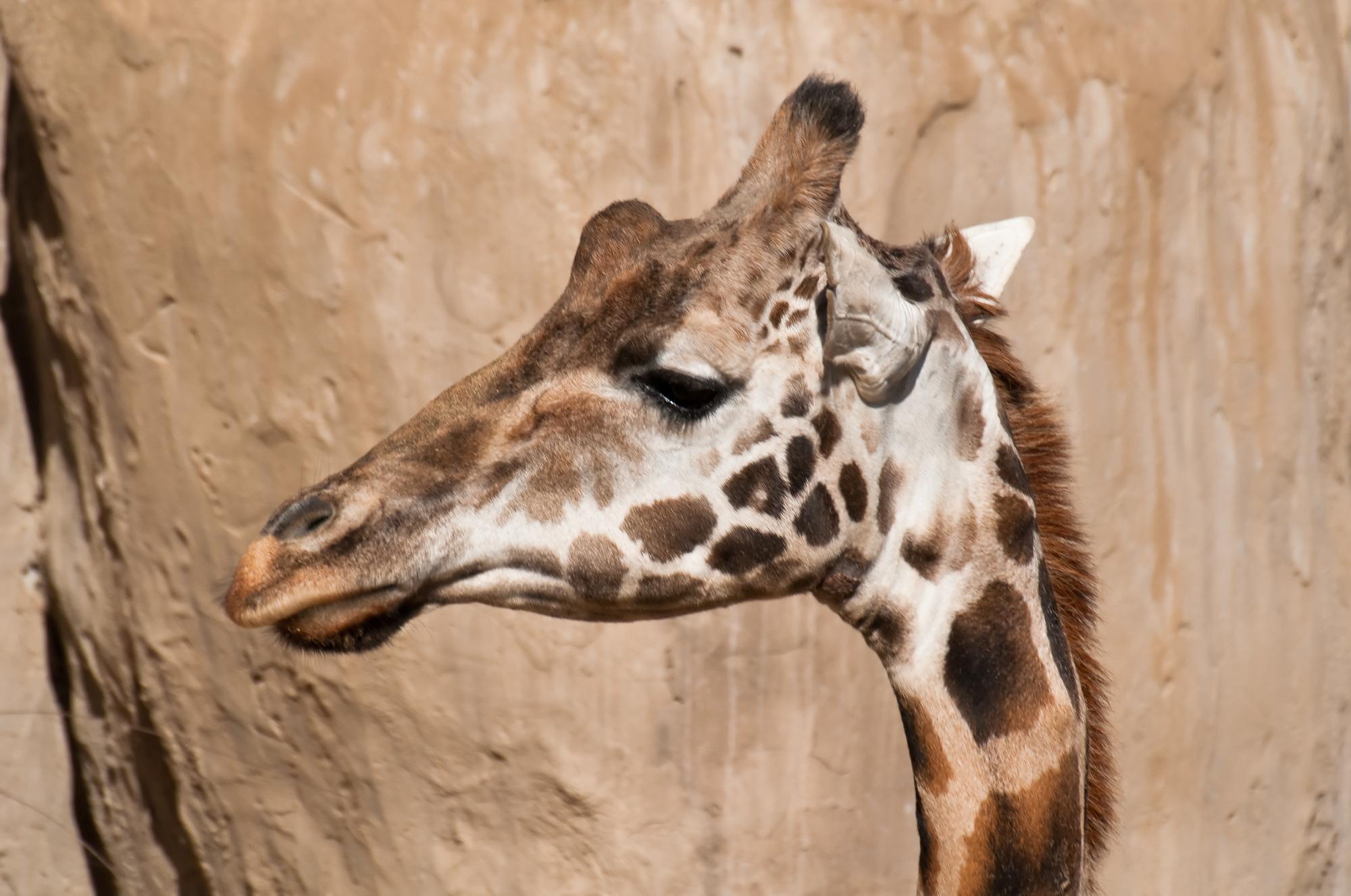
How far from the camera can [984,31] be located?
3754mm

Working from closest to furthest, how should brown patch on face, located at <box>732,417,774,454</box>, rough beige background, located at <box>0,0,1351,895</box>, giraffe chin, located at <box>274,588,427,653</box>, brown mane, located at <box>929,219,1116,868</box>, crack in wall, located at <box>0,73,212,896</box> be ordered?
giraffe chin, located at <box>274,588,427,653</box> < brown patch on face, located at <box>732,417,774,454</box> < brown mane, located at <box>929,219,1116,868</box> < rough beige background, located at <box>0,0,1351,895</box> < crack in wall, located at <box>0,73,212,896</box>

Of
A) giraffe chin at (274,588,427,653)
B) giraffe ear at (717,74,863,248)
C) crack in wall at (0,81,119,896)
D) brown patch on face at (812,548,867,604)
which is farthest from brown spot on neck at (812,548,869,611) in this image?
crack in wall at (0,81,119,896)

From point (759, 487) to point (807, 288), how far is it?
292mm

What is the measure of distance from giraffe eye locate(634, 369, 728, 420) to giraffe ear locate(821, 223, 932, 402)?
170 mm

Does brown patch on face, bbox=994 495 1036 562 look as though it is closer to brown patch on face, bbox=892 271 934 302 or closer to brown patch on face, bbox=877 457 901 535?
brown patch on face, bbox=877 457 901 535

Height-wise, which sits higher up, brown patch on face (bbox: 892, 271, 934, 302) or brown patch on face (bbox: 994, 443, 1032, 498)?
brown patch on face (bbox: 892, 271, 934, 302)

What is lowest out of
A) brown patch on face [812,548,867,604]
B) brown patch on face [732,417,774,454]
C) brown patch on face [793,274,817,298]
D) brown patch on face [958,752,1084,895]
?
brown patch on face [958,752,1084,895]

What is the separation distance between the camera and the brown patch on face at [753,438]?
2.05 metres

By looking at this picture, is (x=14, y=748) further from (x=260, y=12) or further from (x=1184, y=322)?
(x=1184, y=322)

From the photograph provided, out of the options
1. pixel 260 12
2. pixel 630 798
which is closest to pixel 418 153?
pixel 260 12

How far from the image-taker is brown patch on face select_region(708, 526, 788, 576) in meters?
2.07

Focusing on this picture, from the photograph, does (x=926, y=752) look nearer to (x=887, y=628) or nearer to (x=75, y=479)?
(x=887, y=628)

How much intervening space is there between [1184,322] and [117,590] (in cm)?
309

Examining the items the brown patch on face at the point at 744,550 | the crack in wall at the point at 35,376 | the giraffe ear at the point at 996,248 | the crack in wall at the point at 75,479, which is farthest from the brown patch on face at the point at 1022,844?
the crack in wall at the point at 35,376
